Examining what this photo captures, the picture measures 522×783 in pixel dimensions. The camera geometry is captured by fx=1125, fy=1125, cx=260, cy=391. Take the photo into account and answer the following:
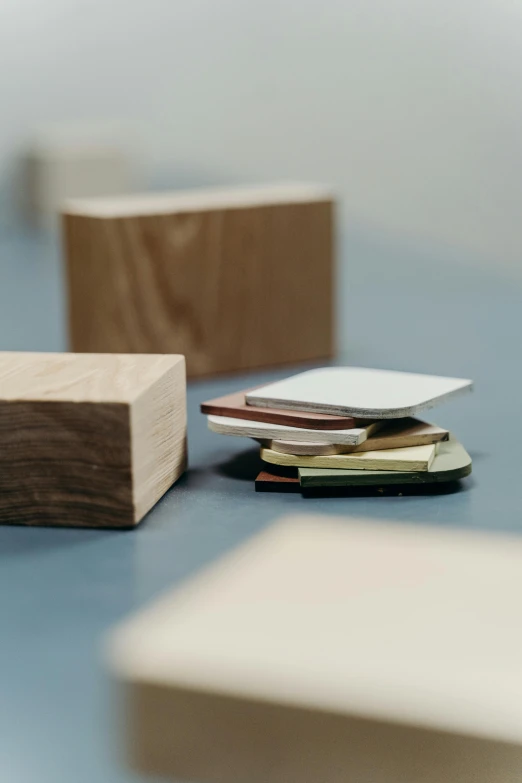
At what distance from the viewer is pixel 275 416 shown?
170 cm

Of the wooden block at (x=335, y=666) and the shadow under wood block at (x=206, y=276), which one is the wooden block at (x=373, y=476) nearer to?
the wooden block at (x=335, y=666)

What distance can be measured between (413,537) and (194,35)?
401 centimetres

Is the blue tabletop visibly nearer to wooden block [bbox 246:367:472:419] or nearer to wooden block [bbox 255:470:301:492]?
wooden block [bbox 255:470:301:492]

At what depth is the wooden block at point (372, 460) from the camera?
5.36ft

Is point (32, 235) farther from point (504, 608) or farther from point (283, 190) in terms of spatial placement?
point (504, 608)

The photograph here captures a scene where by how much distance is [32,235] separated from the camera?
527 cm

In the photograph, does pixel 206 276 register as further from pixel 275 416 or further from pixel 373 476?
pixel 373 476

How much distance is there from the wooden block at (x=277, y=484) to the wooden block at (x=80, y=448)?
17 cm

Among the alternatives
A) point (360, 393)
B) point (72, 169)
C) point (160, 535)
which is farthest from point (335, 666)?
point (72, 169)

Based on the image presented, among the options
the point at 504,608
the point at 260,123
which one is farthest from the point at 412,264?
the point at 504,608

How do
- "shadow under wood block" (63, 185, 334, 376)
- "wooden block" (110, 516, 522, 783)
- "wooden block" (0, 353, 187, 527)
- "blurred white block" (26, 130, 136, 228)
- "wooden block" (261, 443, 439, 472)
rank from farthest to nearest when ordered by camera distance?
"blurred white block" (26, 130, 136, 228) → "shadow under wood block" (63, 185, 334, 376) → "wooden block" (261, 443, 439, 472) → "wooden block" (0, 353, 187, 527) → "wooden block" (110, 516, 522, 783)

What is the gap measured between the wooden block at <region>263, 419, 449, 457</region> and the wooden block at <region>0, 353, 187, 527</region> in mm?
193

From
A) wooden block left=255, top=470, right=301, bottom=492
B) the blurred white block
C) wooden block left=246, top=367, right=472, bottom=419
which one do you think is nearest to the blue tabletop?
wooden block left=255, top=470, right=301, bottom=492

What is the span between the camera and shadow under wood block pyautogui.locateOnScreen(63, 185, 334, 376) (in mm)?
2480
